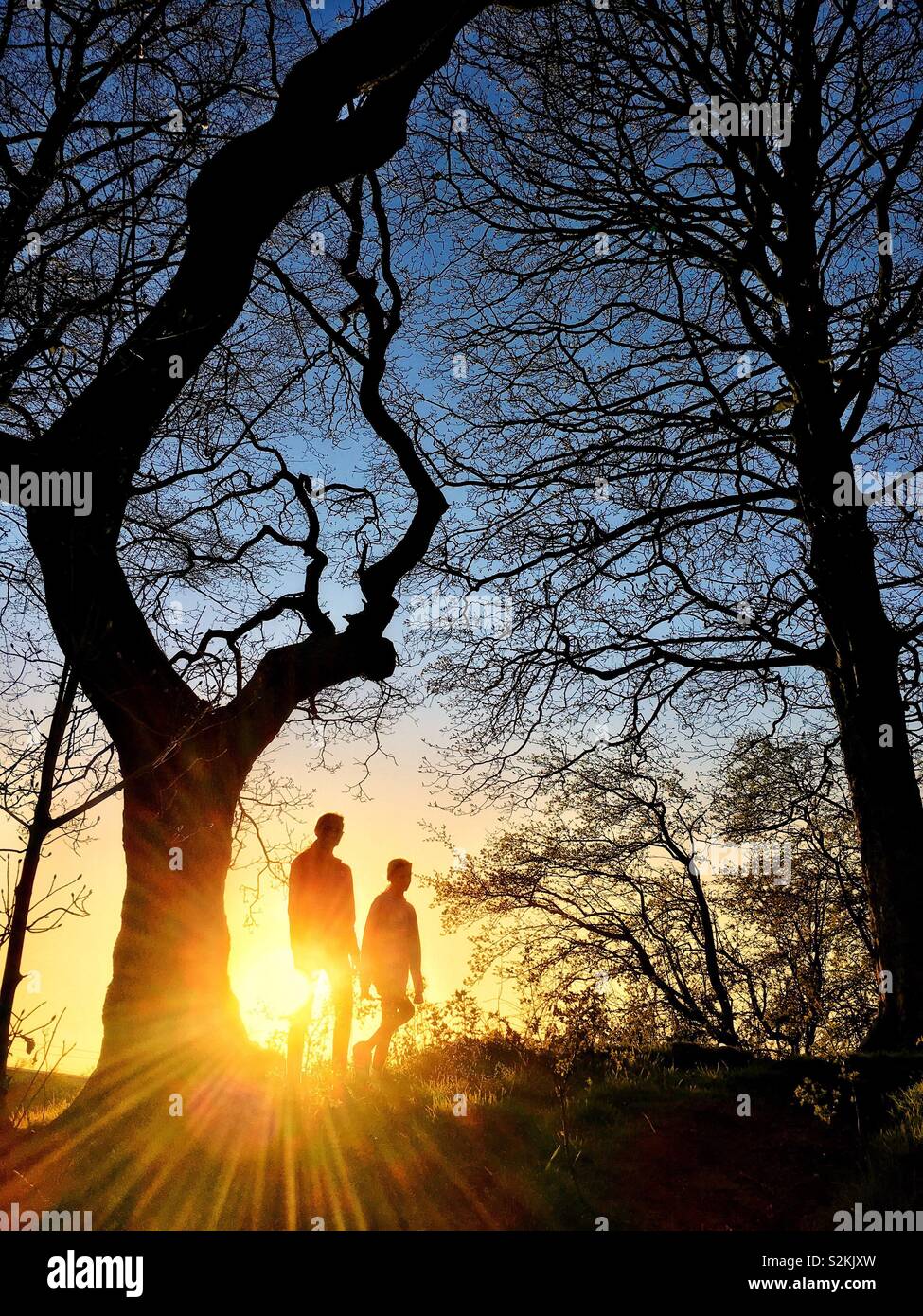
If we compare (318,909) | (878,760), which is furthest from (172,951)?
(878,760)

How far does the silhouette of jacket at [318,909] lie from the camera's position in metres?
6.75

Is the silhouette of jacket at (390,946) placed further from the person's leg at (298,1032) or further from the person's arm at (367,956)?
the person's leg at (298,1032)

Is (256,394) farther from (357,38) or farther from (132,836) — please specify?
(132,836)

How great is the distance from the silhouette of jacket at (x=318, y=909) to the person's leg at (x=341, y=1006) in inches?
5.7

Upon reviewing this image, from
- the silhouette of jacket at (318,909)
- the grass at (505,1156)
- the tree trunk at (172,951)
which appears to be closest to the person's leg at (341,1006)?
the silhouette of jacket at (318,909)

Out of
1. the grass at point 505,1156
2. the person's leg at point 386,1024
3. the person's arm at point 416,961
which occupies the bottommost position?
the grass at point 505,1156

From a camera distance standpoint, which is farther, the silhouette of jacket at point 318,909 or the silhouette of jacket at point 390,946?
the silhouette of jacket at point 390,946

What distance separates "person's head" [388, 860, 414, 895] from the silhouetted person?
544 mm

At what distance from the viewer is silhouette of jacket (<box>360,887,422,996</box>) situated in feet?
23.6

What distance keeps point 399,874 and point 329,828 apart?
3.05ft

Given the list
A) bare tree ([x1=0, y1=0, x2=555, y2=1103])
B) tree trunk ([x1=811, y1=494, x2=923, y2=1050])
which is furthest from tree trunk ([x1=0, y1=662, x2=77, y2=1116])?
tree trunk ([x1=811, y1=494, x2=923, y2=1050])

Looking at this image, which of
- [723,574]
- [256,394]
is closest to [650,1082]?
[723,574]

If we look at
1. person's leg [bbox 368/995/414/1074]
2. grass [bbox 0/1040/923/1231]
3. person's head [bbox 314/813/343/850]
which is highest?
person's head [bbox 314/813/343/850]

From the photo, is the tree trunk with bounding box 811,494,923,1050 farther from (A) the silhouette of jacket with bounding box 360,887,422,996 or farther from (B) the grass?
(A) the silhouette of jacket with bounding box 360,887,422,996
